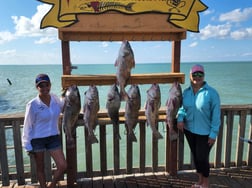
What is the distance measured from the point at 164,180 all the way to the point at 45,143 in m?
1.70

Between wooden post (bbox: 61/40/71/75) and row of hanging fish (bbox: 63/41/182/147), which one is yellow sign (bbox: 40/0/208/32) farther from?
row of hanging fish (bbox: 63/41/182/147)

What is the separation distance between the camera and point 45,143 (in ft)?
9.02

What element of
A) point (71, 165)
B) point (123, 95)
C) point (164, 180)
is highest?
point (123, 95)

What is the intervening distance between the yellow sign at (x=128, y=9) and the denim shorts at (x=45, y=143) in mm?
1265

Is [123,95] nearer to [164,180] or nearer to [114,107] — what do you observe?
[114,107]

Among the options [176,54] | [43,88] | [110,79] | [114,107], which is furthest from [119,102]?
[176,54]

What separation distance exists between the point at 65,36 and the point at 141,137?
5.52 feet

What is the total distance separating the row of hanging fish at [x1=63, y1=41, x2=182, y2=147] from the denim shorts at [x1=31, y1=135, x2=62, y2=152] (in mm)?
202

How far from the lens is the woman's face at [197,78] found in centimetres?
278

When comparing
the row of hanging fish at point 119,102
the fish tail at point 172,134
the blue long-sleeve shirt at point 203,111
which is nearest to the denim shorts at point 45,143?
the row of hanging fish at point 119,102

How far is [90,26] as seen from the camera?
9.71 feet

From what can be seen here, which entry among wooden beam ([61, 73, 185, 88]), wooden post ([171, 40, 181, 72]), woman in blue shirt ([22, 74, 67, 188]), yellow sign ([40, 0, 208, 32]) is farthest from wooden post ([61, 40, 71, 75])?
wooden post ([171, 40, 181, 72])

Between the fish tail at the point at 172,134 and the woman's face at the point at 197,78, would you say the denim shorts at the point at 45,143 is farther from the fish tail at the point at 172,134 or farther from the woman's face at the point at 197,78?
the woman's face at the point at 197,78

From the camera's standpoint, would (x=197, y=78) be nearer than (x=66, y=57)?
Yes
